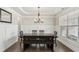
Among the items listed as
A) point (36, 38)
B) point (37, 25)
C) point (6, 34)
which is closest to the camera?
→ point (6, 34)

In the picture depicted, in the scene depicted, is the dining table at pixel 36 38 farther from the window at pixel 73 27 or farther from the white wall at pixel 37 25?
the white wall at pixel 37 25

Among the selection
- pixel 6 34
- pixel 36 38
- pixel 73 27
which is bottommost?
pixel 36 38

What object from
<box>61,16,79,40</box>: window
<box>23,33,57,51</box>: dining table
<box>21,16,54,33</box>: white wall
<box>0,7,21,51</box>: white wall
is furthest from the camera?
<box>21,16,54,33</box>: white wall

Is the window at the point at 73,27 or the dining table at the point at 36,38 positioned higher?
the window at the point at 73,27

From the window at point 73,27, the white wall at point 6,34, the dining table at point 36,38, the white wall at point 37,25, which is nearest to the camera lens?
the white wall at point 6,34

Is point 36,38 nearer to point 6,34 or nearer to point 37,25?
point 6,34

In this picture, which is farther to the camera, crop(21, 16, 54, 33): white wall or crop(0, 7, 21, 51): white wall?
crop(21, 16, 54, 33): white wall

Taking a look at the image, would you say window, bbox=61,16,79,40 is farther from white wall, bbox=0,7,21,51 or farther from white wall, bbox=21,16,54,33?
white wall, bbox=0,7,21,51

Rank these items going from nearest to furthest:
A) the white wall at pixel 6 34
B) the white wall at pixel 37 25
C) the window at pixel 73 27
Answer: the white wall at pixel 6 34 < the window at pixel 73 27 < the white wall at pixel 37 25

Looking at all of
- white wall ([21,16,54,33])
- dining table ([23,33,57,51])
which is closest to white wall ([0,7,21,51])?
dining table ([23,33,57,51])

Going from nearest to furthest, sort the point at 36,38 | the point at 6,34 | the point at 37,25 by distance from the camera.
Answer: the point at 6,34 → the point at 36,38 → the point at 37,25

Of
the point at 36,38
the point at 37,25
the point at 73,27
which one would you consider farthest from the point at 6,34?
the point at 37,25

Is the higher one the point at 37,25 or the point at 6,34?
the point at 37,25

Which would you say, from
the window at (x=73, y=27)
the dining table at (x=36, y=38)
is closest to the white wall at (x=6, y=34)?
the dining table at (x=36, y=38)
